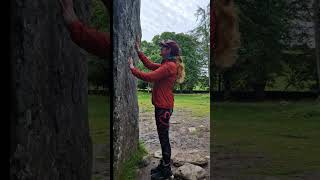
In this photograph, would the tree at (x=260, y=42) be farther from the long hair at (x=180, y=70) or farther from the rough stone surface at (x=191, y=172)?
the rough stone surface at (x=191, y=172)

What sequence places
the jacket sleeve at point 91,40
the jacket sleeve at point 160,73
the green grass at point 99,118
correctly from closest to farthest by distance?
the jacket sleeve at point 160,73 → the jacket sleeve at point 91,40 → the green grass at point 99,118

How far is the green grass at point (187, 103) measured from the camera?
236cm

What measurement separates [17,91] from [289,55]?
7.00ft

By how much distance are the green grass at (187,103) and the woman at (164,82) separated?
0.03 metres

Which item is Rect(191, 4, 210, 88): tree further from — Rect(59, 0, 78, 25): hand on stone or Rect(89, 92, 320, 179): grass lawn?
Rect(59, 0, 78, 25): hand on stone

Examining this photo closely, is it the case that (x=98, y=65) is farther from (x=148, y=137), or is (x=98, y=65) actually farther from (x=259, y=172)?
Answer: (x=259, y=172)

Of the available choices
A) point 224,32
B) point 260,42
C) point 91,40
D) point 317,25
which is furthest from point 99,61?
point 317,25

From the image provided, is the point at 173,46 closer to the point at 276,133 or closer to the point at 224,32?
the point at 224,32

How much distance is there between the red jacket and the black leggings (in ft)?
0.11

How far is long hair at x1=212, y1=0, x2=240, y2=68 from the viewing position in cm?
255

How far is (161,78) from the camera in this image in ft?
7.73

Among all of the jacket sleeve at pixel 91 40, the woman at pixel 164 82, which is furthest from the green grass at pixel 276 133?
the jacket sleeve at pixel 91 40

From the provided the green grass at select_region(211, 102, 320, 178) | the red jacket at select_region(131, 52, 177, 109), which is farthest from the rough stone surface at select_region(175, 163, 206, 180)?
the green grass at select_region(211, 102, 320, 178)

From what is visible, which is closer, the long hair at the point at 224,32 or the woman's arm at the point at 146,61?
the woman's arm at the point at 146,61
